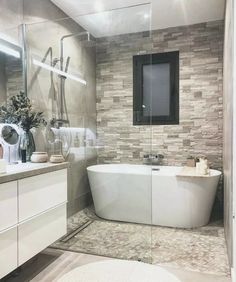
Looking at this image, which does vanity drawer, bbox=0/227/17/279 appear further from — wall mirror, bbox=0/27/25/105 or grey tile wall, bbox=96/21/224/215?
grey tile wall, bbox=96/21/224/215

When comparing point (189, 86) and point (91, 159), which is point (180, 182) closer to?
point (91, 159)

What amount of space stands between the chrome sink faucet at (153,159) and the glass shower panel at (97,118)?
0.07m

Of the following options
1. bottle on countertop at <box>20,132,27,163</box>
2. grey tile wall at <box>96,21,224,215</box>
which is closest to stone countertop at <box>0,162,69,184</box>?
bottle on countertop at <box>20,132,27,163</box>

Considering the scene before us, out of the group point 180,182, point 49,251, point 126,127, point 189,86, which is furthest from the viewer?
point 189,86

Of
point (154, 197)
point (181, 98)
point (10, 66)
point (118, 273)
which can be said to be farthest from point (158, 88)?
point (118, 273)

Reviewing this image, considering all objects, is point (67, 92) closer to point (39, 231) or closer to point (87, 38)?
point (87, 38)

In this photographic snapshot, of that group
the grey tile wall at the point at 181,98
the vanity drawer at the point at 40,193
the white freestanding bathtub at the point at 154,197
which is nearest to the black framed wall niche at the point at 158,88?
the grey tile wall at the point at 181,98

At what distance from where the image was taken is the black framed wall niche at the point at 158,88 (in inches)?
150

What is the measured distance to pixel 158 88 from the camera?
4129 mm

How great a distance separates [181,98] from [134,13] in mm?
1407

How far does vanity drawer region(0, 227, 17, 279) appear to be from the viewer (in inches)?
66.9

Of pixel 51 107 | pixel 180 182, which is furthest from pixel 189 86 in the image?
pixel 51 107

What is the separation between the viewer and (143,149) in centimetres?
365

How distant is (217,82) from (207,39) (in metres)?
0.66
